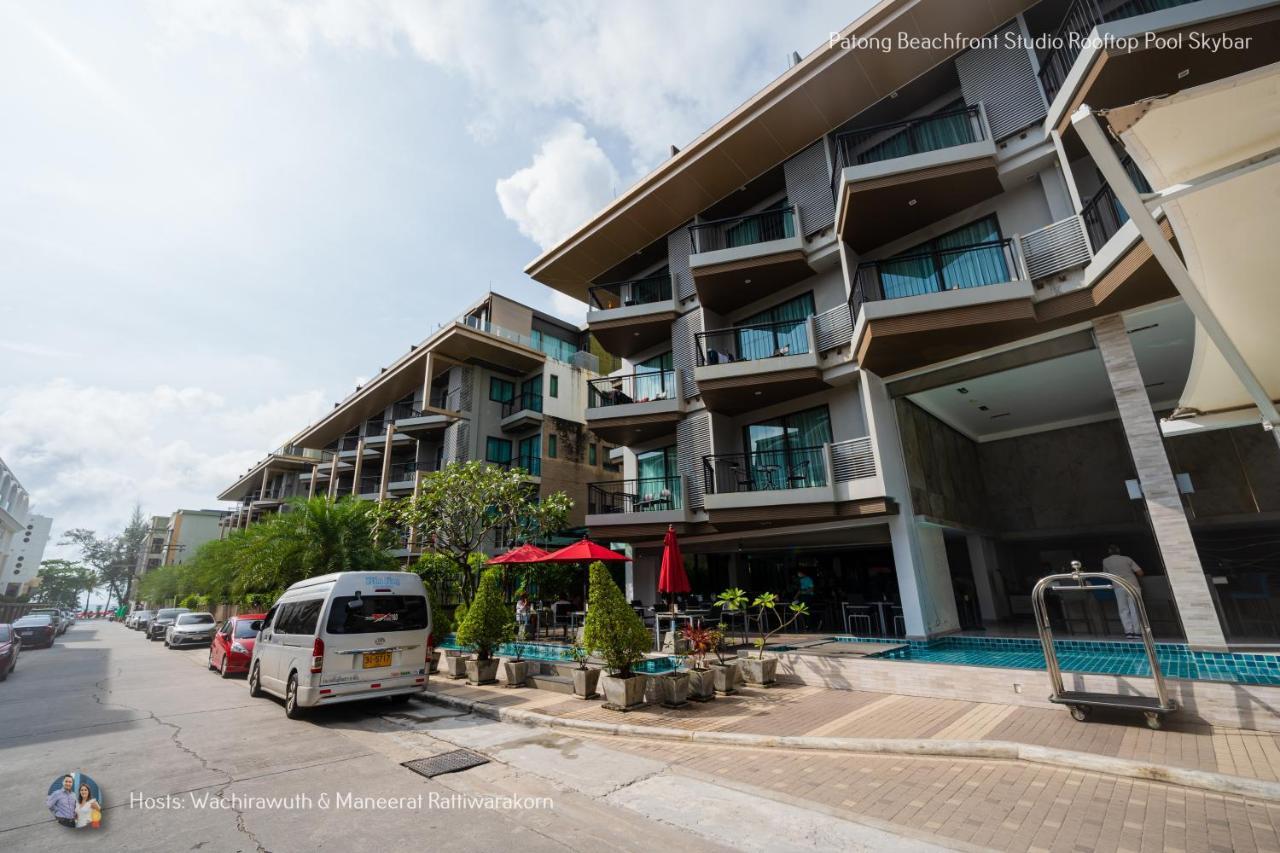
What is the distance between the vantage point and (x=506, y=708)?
8680 millimetres

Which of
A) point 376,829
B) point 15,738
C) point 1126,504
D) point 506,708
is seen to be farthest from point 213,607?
point 1126,504

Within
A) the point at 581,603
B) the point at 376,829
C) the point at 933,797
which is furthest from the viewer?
the point at 581,603

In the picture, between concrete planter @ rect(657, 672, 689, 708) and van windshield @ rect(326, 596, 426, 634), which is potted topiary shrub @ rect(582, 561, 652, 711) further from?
van windshield @ rect(326, 596, 426, 634)

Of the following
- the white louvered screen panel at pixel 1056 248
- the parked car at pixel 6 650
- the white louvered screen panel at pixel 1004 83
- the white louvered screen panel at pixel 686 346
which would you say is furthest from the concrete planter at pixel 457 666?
the white louvered screen panel at pixel 1004 83

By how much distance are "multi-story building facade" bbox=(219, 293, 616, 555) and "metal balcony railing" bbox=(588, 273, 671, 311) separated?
7337 mm

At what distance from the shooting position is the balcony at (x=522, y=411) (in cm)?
2941

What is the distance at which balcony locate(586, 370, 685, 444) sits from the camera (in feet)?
59.7

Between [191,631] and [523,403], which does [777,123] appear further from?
[191,631]

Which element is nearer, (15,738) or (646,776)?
(646,776)

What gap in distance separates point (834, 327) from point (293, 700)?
47.7 ft

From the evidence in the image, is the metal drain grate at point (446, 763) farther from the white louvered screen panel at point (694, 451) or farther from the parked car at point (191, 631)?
the parked car at point (191, 631)

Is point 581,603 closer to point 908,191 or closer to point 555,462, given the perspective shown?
point 555,462

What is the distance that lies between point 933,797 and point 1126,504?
15486 millimetres

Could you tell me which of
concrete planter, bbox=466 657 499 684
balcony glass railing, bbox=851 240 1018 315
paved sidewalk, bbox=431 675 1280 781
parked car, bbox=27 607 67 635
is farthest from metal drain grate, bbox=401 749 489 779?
parked car, bbox=27 607 67 635
